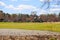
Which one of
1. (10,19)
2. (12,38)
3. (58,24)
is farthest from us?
(10,19)

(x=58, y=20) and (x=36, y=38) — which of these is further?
(x=58, y=20)

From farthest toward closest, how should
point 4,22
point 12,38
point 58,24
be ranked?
point 4,22 → point 58,24 → point 12,38

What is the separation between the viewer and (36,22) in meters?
27.0

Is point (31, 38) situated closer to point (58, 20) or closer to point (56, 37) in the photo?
point (56, 37)

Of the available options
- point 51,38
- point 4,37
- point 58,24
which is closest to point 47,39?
point 51,38

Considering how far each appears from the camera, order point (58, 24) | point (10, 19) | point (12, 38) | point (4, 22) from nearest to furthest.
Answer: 1. point (12, 38)
2. point (58, 24)
3. point (4, 22)
4. point (10, 19)

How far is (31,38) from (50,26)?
10818mm

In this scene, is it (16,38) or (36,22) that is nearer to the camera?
(16,38)

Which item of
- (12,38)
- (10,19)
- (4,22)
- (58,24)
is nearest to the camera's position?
(12,38)

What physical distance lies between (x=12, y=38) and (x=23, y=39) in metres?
0.57

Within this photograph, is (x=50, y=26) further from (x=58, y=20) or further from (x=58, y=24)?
(x=58, y=20)

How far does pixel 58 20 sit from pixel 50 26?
9.16ft

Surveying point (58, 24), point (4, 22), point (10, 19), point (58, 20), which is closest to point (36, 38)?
point (58, 20)

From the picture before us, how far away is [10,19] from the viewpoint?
29859mm
